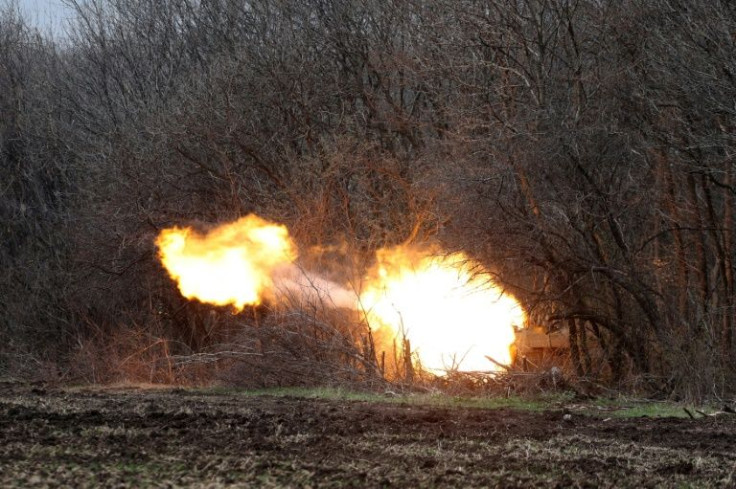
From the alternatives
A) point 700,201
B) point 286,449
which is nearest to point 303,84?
point 700,201

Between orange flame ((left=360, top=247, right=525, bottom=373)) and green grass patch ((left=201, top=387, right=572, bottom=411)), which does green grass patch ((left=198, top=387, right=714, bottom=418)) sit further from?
orange flame ((left=360, top=247, right=525, bottom=373))

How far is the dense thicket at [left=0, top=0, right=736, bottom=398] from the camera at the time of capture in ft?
66.8

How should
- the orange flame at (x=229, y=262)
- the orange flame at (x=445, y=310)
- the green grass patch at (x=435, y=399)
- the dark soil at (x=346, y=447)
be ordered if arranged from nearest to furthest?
the dark soil at (x=346, y=447), the green grass patch at (x=435, y=399), the orange flame at (x=445, y=310), the orange flame at (x=229, y=262)

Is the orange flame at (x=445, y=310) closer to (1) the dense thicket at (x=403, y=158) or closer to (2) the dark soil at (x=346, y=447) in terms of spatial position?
(1) the dense thicket at (x=403, y=158)

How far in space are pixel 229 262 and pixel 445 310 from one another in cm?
476

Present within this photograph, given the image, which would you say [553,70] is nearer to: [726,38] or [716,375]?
[726,38]

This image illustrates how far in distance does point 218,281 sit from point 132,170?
8553 mm

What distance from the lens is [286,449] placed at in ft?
32.9

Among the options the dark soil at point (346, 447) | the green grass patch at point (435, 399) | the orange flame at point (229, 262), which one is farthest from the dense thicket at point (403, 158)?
the dark soil at point (346, 447)

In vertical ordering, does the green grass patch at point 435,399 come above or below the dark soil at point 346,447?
above

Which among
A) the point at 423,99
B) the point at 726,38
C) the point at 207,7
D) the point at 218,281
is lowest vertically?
the point at 218,281

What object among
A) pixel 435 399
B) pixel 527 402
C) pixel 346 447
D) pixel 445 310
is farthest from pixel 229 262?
pixel 346 447

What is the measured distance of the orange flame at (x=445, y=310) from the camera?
19828 mm

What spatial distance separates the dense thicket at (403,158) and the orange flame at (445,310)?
0.48m
